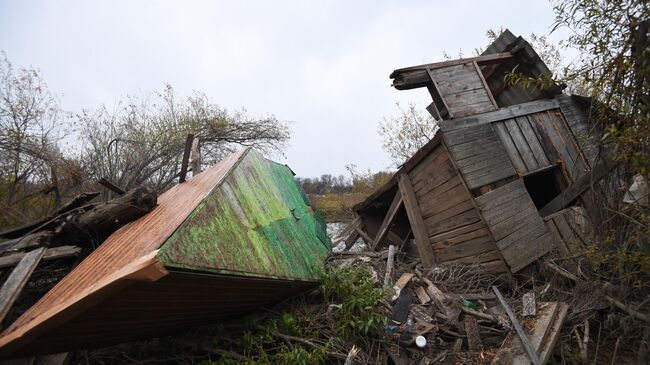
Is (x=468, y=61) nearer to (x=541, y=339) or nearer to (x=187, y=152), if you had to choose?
(x=541, y=339)

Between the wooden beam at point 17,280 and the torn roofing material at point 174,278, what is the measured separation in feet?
1.21

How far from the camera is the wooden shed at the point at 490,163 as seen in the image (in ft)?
18.5

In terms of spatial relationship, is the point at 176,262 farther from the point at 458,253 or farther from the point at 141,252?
the point at 458,253

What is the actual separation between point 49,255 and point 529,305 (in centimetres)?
622

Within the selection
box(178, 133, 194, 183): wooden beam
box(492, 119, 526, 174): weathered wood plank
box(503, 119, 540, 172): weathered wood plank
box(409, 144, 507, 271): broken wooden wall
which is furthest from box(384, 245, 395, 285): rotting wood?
box(178, 133, 194, 183): wooden beam

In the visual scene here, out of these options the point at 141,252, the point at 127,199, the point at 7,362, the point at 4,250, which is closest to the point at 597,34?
the point at 141,252

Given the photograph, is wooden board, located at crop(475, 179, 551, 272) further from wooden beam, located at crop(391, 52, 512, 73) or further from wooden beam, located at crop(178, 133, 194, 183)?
wooden beam, located at crop(178, 133, 194, 183)

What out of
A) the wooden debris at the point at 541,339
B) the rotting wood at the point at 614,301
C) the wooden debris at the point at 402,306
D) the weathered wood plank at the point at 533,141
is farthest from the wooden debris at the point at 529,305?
the weathered wood plank at the point at 533,141

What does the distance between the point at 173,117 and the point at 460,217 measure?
14.0m

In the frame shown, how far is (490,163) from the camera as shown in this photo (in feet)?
19.6

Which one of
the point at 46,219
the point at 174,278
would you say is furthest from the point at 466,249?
the point at 46,219

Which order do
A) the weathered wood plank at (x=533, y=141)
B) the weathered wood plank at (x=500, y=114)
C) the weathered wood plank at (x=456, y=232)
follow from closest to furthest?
A: the weathered wood plank at (x=456, y=232), the weathered wood plank at (x=500, y=114), the weathered wood plank at (x=533, y=141)

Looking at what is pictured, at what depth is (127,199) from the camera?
3.96m

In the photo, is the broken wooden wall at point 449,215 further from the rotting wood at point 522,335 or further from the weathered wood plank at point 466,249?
the rotting wood at point 522,335
